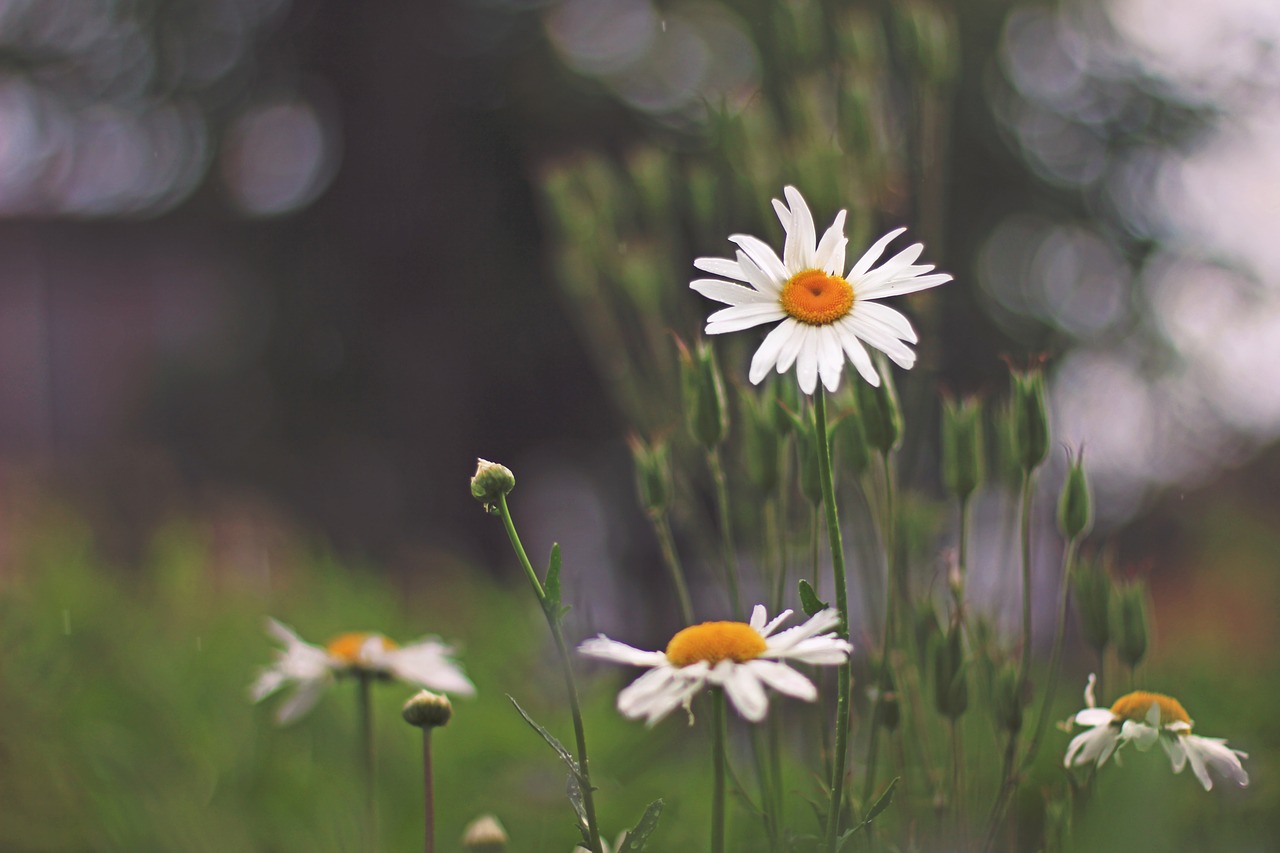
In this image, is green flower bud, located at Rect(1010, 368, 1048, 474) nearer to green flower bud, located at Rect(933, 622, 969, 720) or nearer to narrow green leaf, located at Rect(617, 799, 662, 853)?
green flower bud, located at Rect(933, 622, 969, 720)

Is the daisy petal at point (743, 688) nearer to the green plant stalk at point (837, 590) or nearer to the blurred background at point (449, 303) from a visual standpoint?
the green plant stalk at point (837, 590)

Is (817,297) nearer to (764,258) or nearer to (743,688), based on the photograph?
(764,258)

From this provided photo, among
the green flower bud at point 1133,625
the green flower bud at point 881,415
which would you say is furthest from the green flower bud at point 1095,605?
the green flower bud at point 881,415

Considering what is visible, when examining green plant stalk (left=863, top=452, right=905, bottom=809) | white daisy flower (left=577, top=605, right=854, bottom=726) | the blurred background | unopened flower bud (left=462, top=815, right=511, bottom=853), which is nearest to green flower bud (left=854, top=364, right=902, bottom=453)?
green plant stalk (left=863, top=452, right=905, bottom=809)

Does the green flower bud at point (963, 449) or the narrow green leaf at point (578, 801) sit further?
the green flower bud at point (963, 449)

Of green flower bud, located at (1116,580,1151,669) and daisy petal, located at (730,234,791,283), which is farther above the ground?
daisy petal, located at (730,234,791,283)

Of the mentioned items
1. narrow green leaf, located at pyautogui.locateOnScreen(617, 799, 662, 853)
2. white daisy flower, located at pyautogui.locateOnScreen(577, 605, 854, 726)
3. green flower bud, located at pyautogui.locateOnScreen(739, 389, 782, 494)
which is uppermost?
green flower bud, located at pyautogui.locateOnScreen(739, 389, 782, 494)

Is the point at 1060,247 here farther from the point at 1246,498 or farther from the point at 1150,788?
the point at 1150,788
